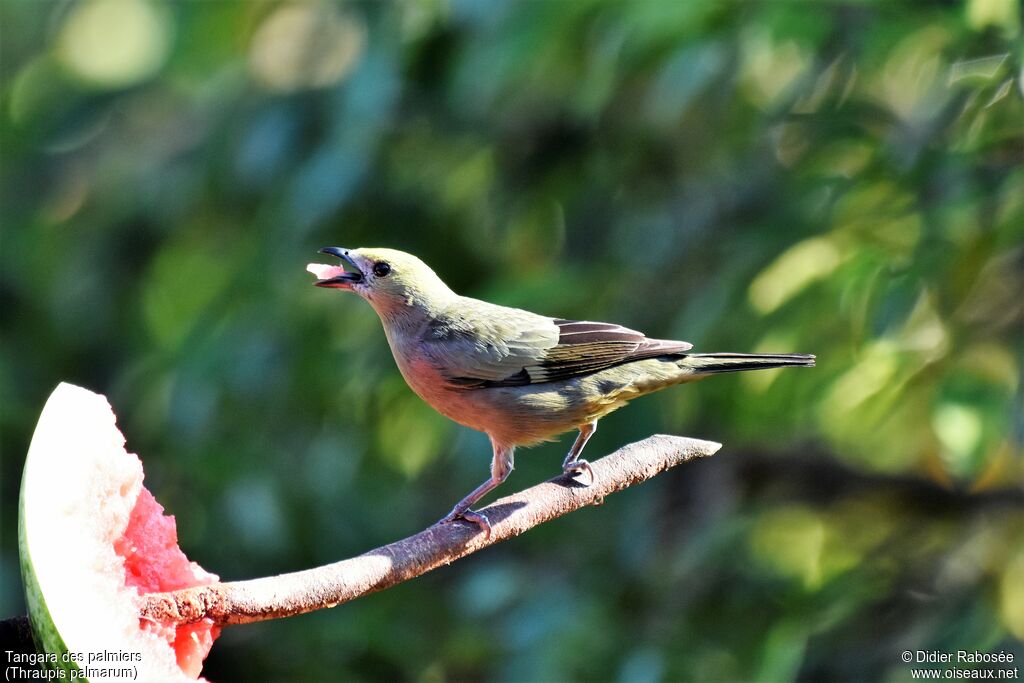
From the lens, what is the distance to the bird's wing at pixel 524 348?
2994mm

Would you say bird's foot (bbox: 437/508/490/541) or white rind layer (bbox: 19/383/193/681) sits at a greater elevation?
white rind layer (bbox: 19/383/193/681)

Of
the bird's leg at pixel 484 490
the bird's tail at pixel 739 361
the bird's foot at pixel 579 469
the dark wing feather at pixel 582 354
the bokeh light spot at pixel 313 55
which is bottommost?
the bird's leg at pixel 484 490

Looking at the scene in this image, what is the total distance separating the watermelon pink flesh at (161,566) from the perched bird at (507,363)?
0.79 metres

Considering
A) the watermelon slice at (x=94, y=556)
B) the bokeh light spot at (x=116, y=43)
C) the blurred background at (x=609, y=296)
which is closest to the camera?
the watermelon slice at (x=94, y=556)

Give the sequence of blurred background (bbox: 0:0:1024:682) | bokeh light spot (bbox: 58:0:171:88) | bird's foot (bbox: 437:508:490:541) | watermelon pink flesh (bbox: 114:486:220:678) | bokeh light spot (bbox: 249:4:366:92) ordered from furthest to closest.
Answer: bokeh light spot (bbox: 58:0:171:88), bokeh light spot (bbox: 249:4:366:92), blurred background (bbox: 0:0:1024:682), bird's foot (bbox: 437:508:490:541), watermelon pink flesh (bbox: 114:486:220:678)

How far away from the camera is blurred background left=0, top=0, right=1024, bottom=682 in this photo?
12.4ft

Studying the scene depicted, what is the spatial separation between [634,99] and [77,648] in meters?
3.58

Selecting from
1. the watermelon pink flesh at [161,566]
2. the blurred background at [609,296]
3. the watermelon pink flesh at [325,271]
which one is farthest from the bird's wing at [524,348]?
the watermelon pink flesh at [161,566]

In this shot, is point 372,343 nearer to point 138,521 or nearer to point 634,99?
point 634,99

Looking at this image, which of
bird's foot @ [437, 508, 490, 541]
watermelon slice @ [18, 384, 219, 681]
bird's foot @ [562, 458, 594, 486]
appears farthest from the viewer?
bird's foot @ [562, 458, 594, 486]

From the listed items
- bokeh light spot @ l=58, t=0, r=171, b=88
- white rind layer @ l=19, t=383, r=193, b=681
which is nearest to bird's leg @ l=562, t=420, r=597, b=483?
white rind layer @ l=19, t=383, r=193, b=681

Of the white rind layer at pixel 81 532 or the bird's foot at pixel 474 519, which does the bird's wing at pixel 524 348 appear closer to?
the bird's foot at pixel 474 519

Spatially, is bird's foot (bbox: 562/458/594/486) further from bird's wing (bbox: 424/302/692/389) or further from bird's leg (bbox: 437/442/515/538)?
bird's wing (bbox: 424/302/692/389)

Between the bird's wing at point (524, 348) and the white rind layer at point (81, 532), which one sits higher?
the white rind layer at point (81, 532)
